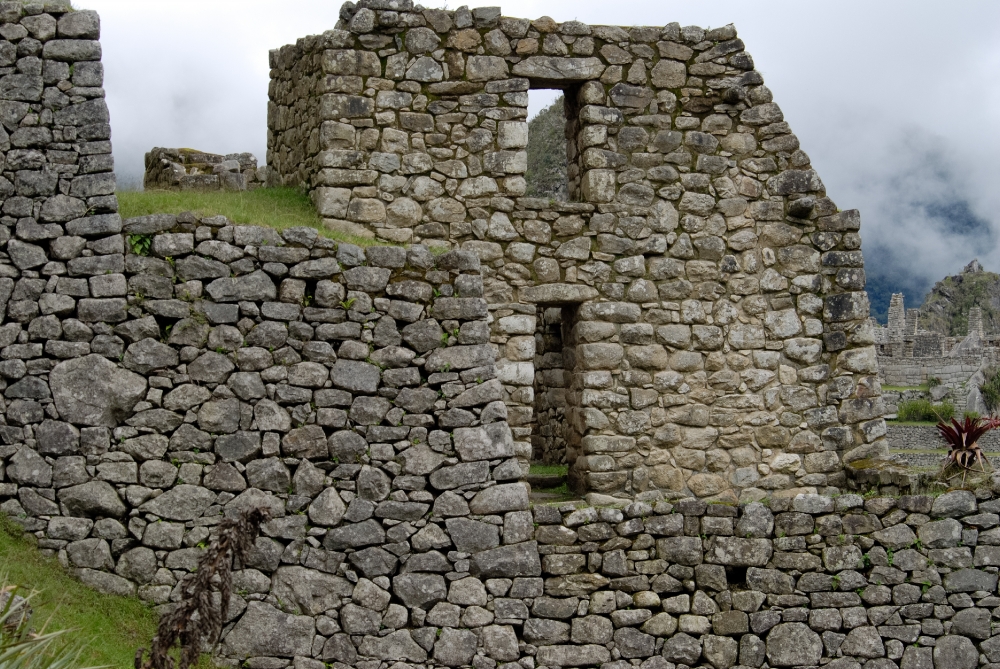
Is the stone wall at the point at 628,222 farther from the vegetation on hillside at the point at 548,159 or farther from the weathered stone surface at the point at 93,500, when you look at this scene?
the vegetation on hillside at the point at 548,159

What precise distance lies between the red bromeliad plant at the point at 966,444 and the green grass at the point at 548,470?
12.2 ft

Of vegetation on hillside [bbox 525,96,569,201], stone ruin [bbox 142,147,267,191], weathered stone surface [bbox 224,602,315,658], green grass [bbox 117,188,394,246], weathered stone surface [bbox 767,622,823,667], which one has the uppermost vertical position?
vegetation on hillside [bbox 525,96,569,201]

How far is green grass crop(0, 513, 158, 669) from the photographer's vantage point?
279 inches

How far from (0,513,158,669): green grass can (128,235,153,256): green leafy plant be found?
217 cm

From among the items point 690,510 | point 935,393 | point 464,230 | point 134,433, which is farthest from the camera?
point 935,393

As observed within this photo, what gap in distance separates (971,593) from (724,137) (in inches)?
193

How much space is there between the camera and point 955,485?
983 cm

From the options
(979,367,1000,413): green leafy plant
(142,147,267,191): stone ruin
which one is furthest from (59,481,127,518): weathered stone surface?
(979,367,1000,413): green leafy plant

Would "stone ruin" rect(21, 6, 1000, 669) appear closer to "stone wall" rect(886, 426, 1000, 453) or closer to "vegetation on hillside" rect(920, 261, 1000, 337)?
"stone wall" rect(886, 426, 1000, 453)

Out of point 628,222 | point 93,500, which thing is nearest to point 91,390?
point 93,500

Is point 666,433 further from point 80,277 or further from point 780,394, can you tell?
point 80,277

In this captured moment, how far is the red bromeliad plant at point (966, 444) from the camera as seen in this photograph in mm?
9969

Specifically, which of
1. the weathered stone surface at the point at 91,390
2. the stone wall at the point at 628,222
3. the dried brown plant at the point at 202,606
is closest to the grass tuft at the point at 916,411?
the stone wall at the point at 628,222

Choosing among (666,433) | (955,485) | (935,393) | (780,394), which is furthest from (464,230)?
(935,393)
